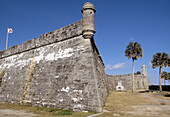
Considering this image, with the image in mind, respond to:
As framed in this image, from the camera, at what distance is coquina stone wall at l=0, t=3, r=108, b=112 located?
8295 millimetres

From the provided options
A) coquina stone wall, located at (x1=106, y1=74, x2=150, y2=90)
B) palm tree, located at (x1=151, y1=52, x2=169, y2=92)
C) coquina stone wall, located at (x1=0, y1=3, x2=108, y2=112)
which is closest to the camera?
coquina stone wall, located at (x1=0, y1=3, x2=108, y2=112)

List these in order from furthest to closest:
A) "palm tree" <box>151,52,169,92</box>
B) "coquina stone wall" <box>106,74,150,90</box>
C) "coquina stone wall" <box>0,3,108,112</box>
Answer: "coquina stone wall" <box>106,74,150,90</box>, "palm tree" <box>151,52,169,92</box>, "coquina stone wall" <box>0,3,108,112</box>

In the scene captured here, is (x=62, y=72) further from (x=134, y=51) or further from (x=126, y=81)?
(x=126, y=81)

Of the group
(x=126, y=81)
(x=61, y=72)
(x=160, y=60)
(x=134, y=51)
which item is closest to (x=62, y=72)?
(x=61, y=72)

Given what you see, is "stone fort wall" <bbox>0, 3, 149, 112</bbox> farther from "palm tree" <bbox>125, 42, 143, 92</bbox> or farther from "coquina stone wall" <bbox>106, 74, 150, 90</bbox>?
"coquina stone wall" <bbox>106, 74, 150, 90</bbox>

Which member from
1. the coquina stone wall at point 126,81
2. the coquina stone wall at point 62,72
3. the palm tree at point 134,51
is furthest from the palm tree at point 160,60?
the coquina stone wall at point 62,72

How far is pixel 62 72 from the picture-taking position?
32.2 ft

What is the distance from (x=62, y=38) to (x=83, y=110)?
6.29m

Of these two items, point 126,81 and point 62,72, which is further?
point 126,81

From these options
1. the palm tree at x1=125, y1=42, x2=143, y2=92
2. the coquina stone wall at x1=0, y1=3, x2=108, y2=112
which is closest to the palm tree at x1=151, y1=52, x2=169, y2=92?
the palm tree at x1=125, y1=42, x2=143, y2=92

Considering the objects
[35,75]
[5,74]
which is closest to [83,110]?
[35,75]

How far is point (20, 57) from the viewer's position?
14.8 m

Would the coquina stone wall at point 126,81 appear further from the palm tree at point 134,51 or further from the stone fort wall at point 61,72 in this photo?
the stone fort wall at point 61,72

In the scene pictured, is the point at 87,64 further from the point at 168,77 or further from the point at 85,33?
the point at 168,77
